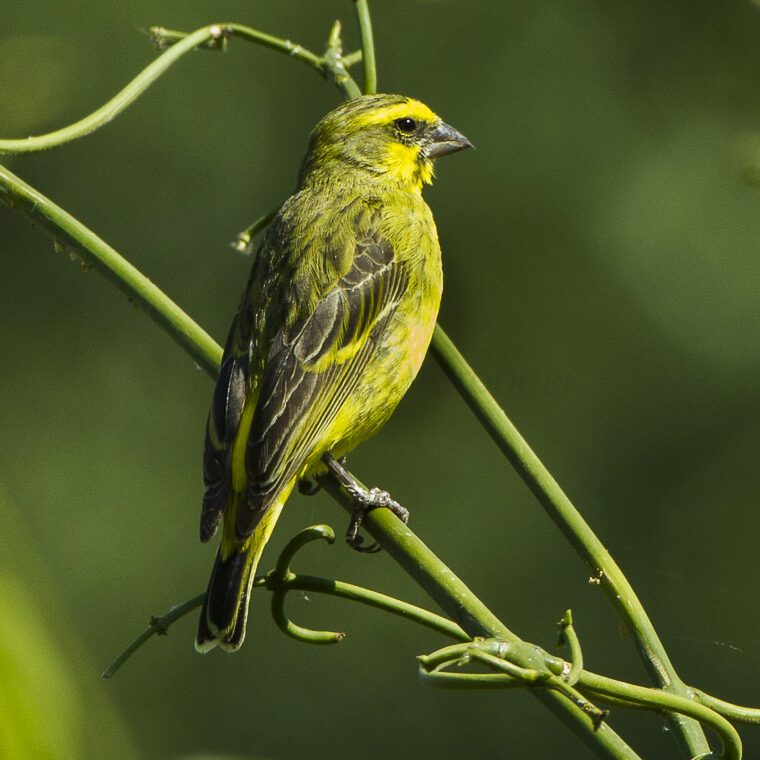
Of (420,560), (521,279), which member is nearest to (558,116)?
(521,279)

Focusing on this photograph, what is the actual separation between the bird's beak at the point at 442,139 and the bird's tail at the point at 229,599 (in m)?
1.64

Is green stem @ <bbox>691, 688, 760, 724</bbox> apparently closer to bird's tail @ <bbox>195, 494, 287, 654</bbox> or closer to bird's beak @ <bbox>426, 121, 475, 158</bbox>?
bird's tail @ <bbox>195, 494, 287, 654</bbox>

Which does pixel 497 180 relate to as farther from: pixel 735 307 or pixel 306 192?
pixel 306 192

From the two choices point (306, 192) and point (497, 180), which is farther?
point (497, 180)

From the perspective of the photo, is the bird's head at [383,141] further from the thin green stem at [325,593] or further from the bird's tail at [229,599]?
the thin green stem at [325,593]

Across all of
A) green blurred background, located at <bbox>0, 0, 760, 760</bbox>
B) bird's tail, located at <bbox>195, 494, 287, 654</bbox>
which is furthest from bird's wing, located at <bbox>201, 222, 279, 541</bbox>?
green blurred background, located at <bbox>0, 0, 760, 760</bbox>

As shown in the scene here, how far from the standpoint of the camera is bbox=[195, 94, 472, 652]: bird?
114 inches

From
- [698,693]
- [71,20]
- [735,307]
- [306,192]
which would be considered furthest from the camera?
[71,20]

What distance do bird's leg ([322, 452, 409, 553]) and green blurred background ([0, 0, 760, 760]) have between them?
2.68m

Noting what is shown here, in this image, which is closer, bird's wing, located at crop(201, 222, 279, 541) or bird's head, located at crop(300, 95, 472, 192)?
bird's wing, located at crop(201, 222, 279, 541)

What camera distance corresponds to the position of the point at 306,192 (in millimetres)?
3924

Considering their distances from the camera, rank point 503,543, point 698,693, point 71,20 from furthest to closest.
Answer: point 71,20, point 503,543, point 698,693

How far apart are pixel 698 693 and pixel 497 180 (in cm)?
474

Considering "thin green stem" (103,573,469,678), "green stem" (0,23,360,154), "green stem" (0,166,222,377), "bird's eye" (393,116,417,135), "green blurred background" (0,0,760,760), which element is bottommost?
"green blurred background" (0,0,760,760)
